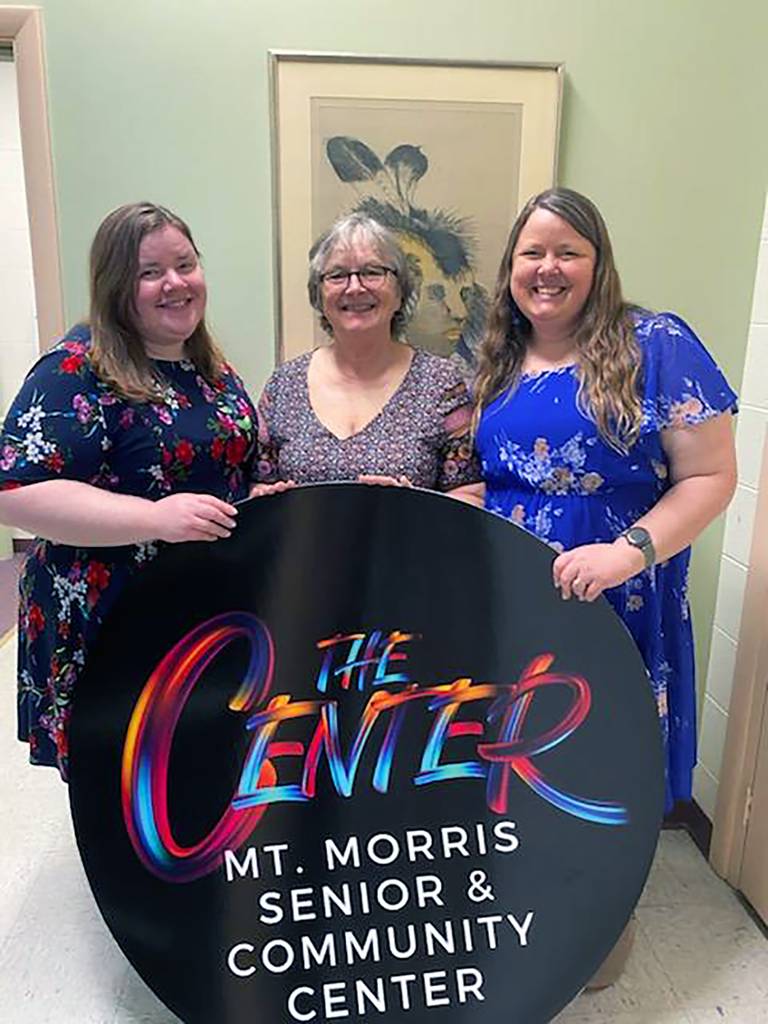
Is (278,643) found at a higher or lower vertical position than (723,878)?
higher

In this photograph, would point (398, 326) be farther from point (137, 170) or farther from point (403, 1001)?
point (403, 1001)

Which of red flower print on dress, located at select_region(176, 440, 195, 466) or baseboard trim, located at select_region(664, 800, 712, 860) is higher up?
red flower print on dress, located at select_region(176, 440, 195, 466)

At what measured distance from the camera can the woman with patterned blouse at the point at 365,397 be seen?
1531 mm

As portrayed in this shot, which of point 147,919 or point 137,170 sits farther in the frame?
point 137,170

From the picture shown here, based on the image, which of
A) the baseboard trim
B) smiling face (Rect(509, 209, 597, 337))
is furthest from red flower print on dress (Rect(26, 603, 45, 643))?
the baseboard trim

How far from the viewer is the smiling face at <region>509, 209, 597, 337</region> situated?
1.43 m

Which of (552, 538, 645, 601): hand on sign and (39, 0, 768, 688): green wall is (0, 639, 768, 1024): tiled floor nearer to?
(552, 538, 645, 601): hand on sign

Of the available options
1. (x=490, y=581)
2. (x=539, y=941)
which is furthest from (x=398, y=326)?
(x=539, y=941)

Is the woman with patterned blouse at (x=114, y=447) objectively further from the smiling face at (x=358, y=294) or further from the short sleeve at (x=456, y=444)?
the short sleeve at (x=456, y=444)

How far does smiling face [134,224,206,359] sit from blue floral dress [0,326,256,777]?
0.06 metres

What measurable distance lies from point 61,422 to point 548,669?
2.87 ft

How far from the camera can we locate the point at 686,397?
1.41m

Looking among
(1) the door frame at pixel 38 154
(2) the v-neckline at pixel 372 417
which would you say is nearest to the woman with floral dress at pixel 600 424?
(2) the v-neckline at pixel 372 417

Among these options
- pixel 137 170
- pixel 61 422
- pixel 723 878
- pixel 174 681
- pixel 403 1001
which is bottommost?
pixel 723 878
